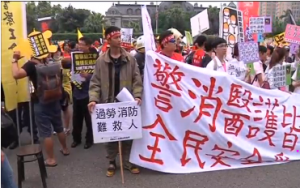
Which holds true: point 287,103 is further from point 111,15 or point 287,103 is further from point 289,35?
point 111,15

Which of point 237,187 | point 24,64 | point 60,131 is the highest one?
point 24,64

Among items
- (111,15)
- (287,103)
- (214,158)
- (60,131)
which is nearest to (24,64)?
(60,131)

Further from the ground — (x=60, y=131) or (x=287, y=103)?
(x=287, y=103)

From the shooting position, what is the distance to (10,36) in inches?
156

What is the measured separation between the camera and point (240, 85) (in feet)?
13.2

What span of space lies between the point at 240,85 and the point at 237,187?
1197 mm

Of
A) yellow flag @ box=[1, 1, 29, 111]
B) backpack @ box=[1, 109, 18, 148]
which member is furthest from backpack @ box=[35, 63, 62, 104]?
backpack @ box=[1, 109, 18, 148]

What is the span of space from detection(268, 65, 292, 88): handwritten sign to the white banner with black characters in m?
2.03

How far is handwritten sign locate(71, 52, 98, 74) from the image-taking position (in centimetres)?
474

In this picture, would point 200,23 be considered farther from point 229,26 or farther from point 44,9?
point 44,9

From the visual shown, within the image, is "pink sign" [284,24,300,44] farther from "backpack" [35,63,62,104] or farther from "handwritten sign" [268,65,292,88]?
"backpack" [35,63,62,104]

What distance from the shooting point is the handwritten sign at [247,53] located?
4762mm

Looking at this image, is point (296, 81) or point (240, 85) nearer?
point (240, 85)

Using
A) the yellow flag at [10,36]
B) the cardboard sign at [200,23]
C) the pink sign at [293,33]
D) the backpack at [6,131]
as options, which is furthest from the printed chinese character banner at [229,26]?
the backpack at [6,131]
